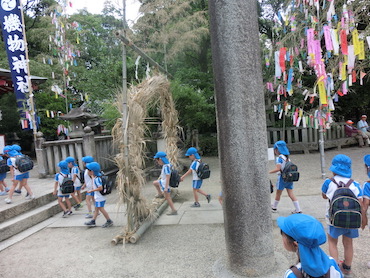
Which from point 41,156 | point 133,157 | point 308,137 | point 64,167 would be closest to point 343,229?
point 133,157

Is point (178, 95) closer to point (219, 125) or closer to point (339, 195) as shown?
point (219, 125)

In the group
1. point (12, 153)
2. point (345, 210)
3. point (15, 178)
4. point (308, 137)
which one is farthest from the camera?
point (308, 137)

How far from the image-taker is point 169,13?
35.1ft

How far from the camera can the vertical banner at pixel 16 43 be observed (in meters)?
8.83

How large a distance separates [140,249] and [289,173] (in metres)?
2.90

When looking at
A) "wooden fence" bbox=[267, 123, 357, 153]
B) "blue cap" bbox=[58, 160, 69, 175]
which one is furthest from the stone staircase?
"wooden fence" bbox=[267, 123, 357, 153]

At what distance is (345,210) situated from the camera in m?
2.88

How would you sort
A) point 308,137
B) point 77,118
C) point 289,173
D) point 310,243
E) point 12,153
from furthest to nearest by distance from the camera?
1. point 308,137
2. point 77,118
3. point 12,153
4. point 289,173
5. point 310,243

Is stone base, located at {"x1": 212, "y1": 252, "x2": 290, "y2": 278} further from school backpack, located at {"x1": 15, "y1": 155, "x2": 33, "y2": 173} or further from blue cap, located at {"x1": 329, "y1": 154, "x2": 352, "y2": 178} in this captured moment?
school backpack, located at {"x1": 15, "y1": 155, "x2": 33, "y2": 173}

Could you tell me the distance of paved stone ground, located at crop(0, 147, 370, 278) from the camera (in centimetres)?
365

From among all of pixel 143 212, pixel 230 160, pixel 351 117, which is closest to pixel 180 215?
pixel 143 212

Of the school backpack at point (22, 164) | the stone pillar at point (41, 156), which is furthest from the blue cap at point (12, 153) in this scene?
the stone pillar at point (41, 156)

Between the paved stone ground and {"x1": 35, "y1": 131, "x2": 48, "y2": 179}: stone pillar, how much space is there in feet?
7.77

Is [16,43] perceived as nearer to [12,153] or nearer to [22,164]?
[12,153]
